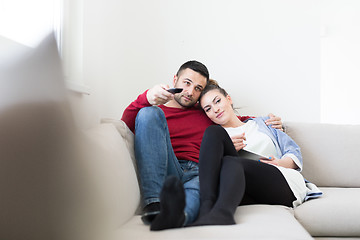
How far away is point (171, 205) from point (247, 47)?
1736 mm

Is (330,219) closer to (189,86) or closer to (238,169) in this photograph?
(238,169)

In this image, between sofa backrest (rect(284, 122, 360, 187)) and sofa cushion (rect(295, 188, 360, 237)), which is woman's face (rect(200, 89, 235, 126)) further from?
sofa cushion (rect(295, 188, 360, 237))

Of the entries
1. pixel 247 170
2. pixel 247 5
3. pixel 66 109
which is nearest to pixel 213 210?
pixel 247 170

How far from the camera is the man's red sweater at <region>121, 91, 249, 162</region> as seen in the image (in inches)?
64.9

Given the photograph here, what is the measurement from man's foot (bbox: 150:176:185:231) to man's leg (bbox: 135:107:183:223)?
1.05 ft

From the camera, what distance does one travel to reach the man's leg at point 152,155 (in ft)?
4.07

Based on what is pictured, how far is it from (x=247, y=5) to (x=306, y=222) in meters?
1.52

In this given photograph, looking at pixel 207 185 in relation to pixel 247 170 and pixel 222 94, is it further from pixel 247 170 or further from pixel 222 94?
pixel 222 94

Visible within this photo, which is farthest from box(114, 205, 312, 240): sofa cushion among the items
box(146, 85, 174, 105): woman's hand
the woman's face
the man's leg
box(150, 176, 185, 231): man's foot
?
the woman's face

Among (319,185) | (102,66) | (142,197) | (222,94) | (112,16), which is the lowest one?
(319,185)

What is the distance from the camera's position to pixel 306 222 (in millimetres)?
1376

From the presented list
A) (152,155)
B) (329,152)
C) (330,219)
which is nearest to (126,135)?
(152,155)

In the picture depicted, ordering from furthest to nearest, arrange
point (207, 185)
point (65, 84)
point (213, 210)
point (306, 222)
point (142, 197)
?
1. point (306, 222)
2. point (142, 197)
3. point (207, 185)
4. point (213, 210)
5. point (65, 84)

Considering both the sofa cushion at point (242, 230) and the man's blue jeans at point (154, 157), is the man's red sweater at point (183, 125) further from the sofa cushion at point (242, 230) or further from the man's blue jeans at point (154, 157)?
the sofa cushion at point (242, 230)
